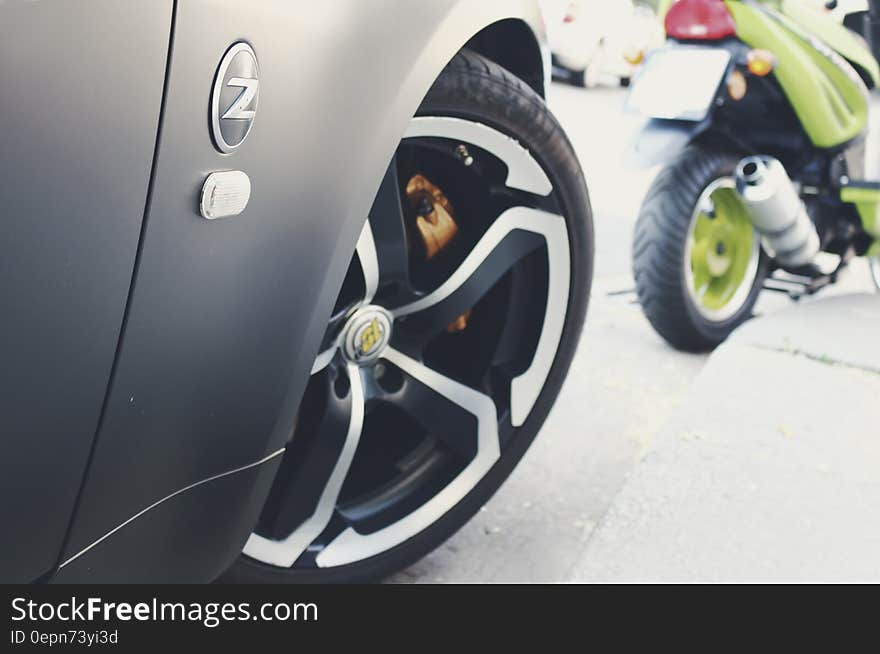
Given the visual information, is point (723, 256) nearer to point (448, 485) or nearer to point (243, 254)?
point (448, 485)

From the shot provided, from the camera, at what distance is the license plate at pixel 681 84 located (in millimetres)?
2775

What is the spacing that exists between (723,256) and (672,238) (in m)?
0.40

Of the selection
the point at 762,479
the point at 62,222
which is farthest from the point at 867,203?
the point at 62,222

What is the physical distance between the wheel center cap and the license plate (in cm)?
156

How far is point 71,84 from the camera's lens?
2.94 ft

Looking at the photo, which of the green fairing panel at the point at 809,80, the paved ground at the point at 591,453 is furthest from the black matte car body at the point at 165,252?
the green fairing panel at the point at 809,80

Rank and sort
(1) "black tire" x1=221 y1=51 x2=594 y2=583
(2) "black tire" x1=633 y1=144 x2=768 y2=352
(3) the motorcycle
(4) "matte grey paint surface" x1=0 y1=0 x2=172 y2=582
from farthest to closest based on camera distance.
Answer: (2) "black tire" x1=633 y1=144 x2=768 y2=352, (3) the motorcycle, (1) "black tire" x1=221 y1=51 x2=594 y2=583, (4) "matte grey paint surface" x1=0 y1=0 x2=172 y2=582

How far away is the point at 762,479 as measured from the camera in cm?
192

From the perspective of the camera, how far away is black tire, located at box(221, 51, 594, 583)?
4.76 ft

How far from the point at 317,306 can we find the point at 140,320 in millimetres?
262

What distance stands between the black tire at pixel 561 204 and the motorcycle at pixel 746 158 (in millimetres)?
1143

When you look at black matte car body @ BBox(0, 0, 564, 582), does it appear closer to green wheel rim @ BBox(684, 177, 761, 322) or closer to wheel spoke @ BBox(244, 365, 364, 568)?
wheel spoke @ BBox(244, 365, 364, 568)

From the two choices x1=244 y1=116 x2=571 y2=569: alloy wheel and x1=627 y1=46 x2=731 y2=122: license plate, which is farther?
x1=627 y1=46 x2=731 y2=122: license plate

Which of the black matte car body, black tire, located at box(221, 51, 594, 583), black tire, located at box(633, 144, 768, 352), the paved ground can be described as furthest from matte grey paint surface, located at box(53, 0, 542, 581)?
black tire, located at box(633, 144, 768, 352)
